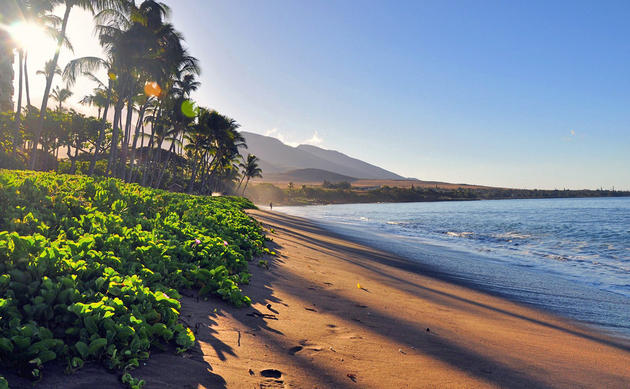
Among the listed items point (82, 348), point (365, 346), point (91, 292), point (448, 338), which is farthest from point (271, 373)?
point (448, 338)

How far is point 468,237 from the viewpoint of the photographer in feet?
77.4

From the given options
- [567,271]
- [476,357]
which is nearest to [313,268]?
[476,357]

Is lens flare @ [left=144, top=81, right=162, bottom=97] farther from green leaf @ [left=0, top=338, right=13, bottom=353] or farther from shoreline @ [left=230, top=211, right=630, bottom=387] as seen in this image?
green leaf @ [left=0, top=338, right=13, bottom=353]

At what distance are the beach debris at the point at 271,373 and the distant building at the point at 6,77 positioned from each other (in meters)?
39.1

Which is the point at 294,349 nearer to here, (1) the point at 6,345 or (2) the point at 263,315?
(2) the point at 263,315

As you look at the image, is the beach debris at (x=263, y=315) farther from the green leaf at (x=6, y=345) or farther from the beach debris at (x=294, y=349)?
the green leaf at (x=6, y=345)

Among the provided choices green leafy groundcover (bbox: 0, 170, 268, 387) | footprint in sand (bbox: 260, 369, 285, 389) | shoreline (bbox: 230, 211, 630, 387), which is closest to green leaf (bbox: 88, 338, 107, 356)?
green leafy groundcover (bbox: 0, 170, 268, 387)

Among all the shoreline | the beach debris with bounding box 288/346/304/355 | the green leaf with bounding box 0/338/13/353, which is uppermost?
the green leaf with bounding box 0/338/13/353

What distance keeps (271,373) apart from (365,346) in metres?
1.31

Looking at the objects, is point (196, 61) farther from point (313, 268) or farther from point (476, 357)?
point (476, 357)

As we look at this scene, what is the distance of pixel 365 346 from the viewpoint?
389 cm

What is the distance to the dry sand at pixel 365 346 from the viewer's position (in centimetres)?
292

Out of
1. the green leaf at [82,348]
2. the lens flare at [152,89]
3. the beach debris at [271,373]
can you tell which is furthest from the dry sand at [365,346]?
the lens flare at [152,89]

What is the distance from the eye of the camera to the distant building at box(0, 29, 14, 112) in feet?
105
